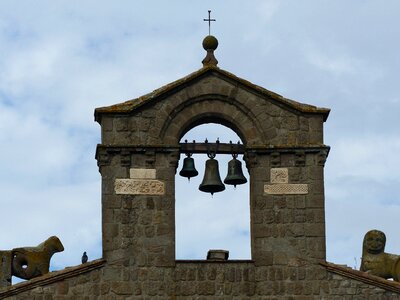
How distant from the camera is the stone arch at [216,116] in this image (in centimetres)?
4225

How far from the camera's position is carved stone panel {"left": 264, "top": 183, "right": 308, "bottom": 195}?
42.0 metres

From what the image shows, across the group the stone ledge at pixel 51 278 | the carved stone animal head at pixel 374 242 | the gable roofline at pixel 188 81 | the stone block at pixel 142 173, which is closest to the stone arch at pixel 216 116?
the gable roofline at pixel 188 81

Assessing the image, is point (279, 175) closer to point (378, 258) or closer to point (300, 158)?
point (300, 158)

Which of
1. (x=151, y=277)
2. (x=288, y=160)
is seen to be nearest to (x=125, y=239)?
(x=151, y=277)

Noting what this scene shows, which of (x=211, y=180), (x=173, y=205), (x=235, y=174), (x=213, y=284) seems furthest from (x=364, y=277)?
(x=173, y=205)

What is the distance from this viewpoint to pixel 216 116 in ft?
139

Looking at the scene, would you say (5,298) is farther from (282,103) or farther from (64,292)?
(282,103)

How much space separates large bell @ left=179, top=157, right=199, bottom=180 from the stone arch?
2.67 ft

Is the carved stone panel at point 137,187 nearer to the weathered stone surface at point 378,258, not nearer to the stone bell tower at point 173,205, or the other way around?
the stone bell tower at point 173,205

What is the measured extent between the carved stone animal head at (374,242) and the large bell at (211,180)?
3241 mm

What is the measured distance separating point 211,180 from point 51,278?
167 inches

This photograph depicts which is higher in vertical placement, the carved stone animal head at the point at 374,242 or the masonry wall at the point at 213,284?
the carved stone animal head at the point at 374,242

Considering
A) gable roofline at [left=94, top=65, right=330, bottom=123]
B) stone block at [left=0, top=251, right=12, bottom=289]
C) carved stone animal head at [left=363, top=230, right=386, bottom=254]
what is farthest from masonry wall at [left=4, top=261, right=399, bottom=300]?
gable roofline at [left=94, top=65, right=330, bottom=123]

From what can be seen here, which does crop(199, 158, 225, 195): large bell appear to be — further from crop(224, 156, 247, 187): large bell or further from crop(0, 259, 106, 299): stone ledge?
crop(0, 259, 106, 299): stone ledge
